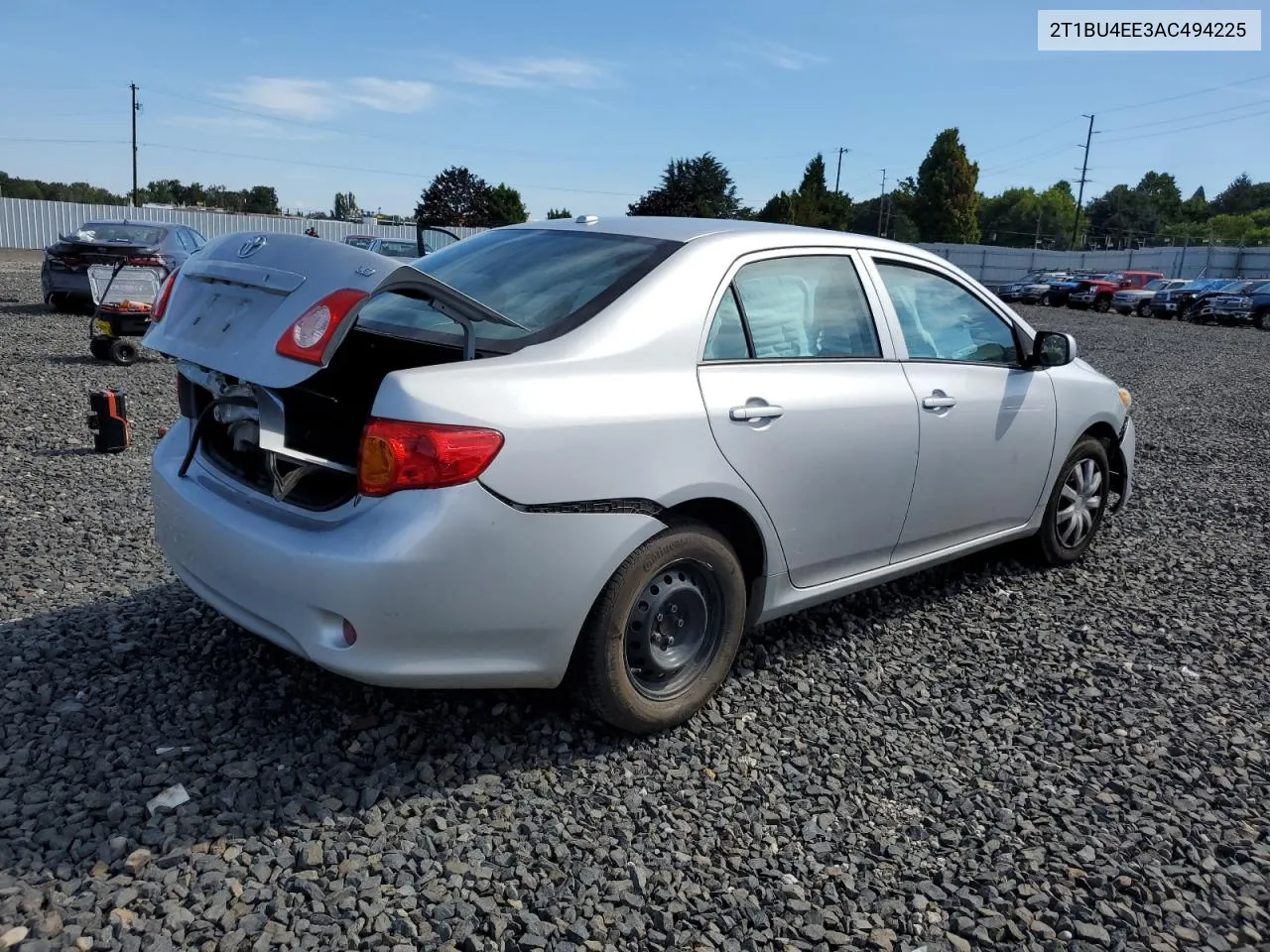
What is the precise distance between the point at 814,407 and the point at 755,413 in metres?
0.31

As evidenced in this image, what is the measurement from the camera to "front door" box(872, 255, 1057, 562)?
4055 mm

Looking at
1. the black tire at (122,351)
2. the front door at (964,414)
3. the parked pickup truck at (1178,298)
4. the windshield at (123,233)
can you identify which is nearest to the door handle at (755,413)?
the front door at (964,414)

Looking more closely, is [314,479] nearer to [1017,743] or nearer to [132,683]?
[132,683]

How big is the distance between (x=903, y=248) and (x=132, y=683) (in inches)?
135

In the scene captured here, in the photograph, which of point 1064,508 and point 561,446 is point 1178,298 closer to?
point 1064,508

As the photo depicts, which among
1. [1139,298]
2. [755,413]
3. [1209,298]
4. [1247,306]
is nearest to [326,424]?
[755,413]

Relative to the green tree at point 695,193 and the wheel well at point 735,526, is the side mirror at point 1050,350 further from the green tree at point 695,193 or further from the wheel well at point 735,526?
the green tree at point 695,193

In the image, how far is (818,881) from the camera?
2633 millimetres

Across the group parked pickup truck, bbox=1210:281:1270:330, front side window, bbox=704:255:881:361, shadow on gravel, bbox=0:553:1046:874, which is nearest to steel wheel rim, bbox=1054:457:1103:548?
front side window, bbox=704:255:881:361

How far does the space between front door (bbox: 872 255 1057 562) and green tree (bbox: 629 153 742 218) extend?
4994cm

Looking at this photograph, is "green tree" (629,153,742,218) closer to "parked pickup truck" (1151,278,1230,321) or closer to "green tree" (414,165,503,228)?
"green tree" (414,165,503,228)

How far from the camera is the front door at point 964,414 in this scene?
4.05 meters

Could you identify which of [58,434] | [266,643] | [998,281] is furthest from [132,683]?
[998,281]

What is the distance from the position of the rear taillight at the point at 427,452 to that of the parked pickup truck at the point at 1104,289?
3893 centimetres
